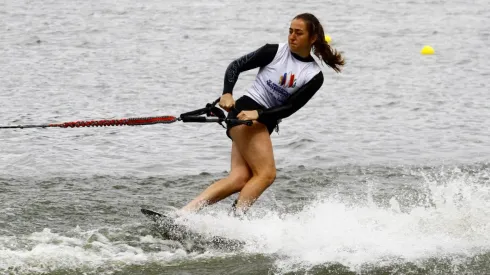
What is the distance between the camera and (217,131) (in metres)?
12.9

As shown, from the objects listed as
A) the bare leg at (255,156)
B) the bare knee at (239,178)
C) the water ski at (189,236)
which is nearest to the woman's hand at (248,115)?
the bare leg at (255,156)

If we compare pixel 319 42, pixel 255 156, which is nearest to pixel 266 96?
pixel 255 156

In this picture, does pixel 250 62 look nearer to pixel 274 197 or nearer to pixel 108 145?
pixel 274 197

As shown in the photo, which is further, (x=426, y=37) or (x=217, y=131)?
(x=426, y=37)

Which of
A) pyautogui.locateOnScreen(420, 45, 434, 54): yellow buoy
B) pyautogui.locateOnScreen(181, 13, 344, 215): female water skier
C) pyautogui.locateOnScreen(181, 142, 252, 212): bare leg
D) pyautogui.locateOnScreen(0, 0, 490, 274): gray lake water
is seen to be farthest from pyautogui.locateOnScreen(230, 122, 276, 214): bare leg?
pyautogui.locateOnScreen(420, 45, 434, 54): yellow buoy

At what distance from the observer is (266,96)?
7637 millimetres

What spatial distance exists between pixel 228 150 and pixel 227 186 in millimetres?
4163

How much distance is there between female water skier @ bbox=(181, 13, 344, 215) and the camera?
7.42m

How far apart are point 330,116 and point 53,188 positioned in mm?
5333

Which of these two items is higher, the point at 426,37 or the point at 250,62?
the point at 250,62

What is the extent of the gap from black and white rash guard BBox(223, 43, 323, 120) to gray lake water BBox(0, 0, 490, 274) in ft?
3.20

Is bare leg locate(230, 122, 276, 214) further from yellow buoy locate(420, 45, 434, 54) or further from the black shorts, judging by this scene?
yellow buoy locate(420, 45, 434, 54)

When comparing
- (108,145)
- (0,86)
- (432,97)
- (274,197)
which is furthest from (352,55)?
(274,197)

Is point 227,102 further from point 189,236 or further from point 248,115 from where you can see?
point 189,236
